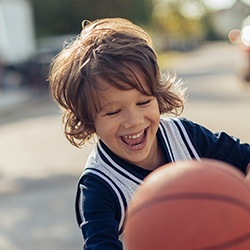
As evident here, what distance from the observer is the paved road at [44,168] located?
6.48 m

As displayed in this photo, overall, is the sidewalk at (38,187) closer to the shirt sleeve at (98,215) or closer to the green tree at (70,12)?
the shirt sleeve at (98,215)

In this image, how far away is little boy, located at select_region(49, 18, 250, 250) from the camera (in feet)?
9.25

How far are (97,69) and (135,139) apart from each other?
340 mm

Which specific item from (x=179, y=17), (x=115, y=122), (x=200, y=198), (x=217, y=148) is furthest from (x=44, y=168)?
(x=179, y=17)

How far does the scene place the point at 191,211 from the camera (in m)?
2.26

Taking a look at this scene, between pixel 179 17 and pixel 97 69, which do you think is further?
pixel 179 17

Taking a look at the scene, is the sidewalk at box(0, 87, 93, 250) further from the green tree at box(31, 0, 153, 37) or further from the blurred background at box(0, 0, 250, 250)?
the green tree at box(31, 0, 153, 37)

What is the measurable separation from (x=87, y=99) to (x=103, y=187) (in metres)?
0.38

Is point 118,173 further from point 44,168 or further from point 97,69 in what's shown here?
point 44,168

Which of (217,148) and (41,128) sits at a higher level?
(217,148)

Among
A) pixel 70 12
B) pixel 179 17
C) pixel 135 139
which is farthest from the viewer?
pixel 179 17

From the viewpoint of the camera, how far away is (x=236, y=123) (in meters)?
11.7

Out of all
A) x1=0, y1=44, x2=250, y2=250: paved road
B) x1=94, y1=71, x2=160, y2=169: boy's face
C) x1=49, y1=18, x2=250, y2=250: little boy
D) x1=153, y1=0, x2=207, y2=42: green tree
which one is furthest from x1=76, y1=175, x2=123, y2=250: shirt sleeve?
x1=153, y1=0, x2=207, y2=42: green tree

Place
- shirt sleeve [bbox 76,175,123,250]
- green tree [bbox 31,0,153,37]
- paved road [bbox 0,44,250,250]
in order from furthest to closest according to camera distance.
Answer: green tree [bbox 31,0,153,37] < paved road [bbox 0,44,250,250] < shirt sleeve [bbox 76,175,123,250]
